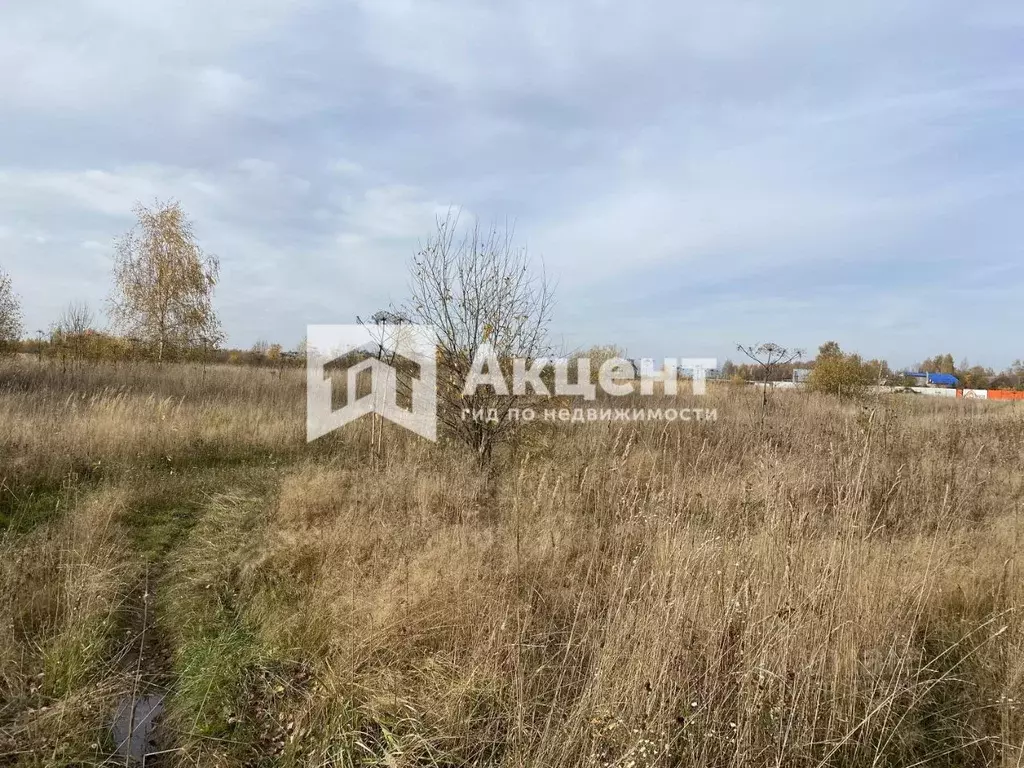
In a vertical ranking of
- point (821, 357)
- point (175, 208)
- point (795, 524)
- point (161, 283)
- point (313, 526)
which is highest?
point (175, 208)

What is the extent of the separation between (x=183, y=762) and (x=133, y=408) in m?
7.96

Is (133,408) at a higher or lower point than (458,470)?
higher

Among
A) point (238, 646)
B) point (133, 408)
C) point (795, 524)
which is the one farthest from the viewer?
point (133, 408)

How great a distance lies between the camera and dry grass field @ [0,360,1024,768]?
2.20 metres

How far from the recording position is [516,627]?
286 cm

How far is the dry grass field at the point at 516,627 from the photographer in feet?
7.20

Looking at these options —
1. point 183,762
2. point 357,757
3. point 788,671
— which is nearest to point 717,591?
point 788,671

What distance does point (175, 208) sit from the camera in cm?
1528

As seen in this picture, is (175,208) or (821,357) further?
(821,357)

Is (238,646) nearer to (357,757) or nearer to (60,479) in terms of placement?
(357,757)

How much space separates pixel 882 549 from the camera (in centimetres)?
359

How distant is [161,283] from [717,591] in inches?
655

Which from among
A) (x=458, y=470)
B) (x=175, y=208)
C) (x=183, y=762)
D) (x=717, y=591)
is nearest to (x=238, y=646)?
(x=183, y=762)

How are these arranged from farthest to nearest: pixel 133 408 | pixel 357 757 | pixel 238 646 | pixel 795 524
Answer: pixel 133 408 < pixel 795 524 < pixel 238 646 < pixel 357 757
